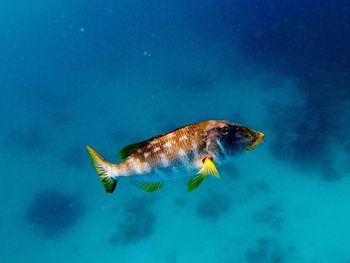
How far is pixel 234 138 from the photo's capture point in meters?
3.37

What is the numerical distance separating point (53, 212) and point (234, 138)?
2962 cm

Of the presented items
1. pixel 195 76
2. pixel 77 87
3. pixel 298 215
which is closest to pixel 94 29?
pixel 77 87

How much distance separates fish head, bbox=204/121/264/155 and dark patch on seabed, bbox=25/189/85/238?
27859 mm

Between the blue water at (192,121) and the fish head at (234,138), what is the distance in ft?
68.2

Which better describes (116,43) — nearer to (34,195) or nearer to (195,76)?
(195,76)

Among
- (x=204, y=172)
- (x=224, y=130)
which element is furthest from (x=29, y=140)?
(x=204, y=172)

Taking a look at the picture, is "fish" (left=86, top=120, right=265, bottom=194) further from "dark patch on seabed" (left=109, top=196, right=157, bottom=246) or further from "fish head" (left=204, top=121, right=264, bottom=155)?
"dark patch on seabed" (left=109, top=196, right=157, bottom=246)

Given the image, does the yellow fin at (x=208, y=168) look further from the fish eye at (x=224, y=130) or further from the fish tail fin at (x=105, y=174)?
the fish tail fin at (x=105, y=174)

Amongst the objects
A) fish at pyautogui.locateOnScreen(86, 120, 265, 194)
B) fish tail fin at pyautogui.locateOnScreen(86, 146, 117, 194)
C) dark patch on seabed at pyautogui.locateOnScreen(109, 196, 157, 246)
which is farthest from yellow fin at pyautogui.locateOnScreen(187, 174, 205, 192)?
dark patch on seabed at pyautogui.locateOnScreen(109, 196, 157, 246)

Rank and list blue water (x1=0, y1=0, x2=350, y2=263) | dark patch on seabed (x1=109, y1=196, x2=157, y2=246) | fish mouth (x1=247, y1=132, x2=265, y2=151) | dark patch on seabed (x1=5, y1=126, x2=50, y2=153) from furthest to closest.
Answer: dark patch on seabed (x1=5, y1=126, x2=50, y2=153) → dark patch on seabed (x1=109, y1=196, x2=157, y2=246) → blue water (x1=0, y1=0, x2=350, y2=263) → fish mouth (x1=247, y1=132, x2=265, y2=151)

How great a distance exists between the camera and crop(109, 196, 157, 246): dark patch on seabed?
25.4 meters

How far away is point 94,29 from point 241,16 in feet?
137

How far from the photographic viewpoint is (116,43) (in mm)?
65875

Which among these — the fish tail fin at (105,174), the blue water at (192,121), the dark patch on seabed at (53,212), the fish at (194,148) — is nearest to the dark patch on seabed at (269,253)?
the blue water at (192,121)
